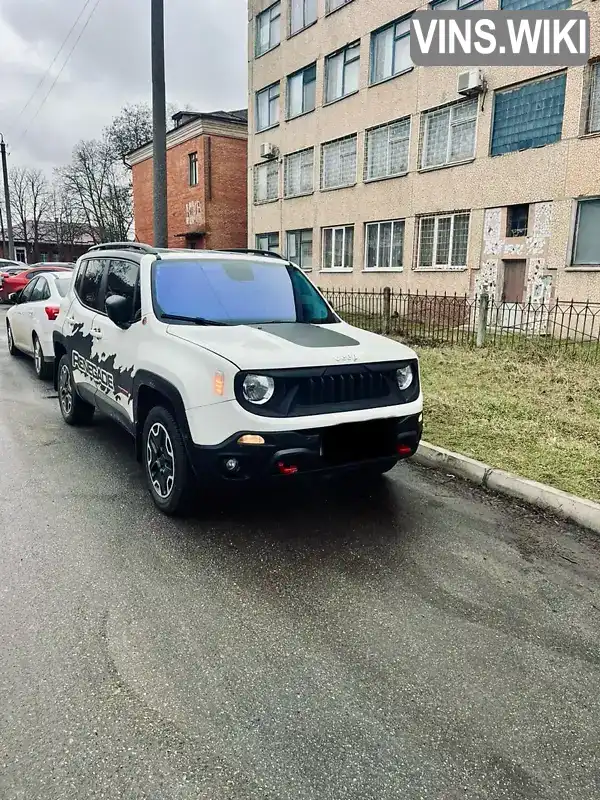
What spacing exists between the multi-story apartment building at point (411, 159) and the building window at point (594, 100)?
0.10 ft

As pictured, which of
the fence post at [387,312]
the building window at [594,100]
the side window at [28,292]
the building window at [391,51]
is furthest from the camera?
the building window at [391,51]

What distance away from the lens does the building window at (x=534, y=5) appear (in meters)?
14.5

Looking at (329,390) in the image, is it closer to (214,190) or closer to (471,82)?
(471,82)

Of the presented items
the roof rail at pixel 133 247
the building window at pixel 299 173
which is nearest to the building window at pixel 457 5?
the building window at pixel 299 173

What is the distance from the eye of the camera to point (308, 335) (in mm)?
4441

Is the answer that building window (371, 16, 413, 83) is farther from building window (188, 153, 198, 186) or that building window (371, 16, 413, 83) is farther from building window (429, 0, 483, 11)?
building window (188, 153, 198, 186)

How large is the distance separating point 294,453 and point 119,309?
2009mm

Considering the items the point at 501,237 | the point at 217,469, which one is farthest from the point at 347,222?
the point at 217,469

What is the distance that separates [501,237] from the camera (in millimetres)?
16219

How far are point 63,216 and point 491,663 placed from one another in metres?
68.4

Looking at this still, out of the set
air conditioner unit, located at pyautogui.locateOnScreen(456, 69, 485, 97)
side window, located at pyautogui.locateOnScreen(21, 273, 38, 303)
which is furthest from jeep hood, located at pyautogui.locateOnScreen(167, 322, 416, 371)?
air conditioner unit, located at pyautogui.locateOnScreen(456, 69, 485, 97)

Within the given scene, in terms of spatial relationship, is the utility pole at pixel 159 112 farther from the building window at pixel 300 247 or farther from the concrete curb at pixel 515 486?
the building window at pixel 300 247

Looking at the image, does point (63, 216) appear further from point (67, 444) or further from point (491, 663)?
point (491, 663)

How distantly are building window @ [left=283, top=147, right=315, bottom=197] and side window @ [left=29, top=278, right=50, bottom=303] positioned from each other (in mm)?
15664
